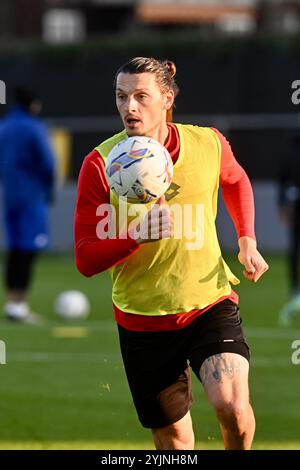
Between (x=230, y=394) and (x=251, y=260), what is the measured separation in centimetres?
68

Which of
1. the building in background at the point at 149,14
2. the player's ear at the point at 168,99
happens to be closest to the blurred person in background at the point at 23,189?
the player's ear at the point at 168,99

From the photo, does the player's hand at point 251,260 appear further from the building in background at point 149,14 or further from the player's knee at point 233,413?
the building in background at point 149,14

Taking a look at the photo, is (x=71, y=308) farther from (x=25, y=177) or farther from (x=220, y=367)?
(x=220, y=367)

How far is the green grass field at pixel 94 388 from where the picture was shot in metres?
8.54

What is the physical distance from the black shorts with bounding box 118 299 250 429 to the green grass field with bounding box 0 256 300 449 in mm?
1895

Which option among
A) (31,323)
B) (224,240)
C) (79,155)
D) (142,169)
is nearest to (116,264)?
(142,169)

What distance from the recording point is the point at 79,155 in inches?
1014

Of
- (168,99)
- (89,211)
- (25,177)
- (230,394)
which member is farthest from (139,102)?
(25,177)

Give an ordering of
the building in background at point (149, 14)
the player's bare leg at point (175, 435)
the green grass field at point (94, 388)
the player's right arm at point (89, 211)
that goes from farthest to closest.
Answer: the building in background at point (149, 14)
the green grass field at point (94, 388)
the player's bare leg at point (175, 435)
the player's right arm at point (89, 211)

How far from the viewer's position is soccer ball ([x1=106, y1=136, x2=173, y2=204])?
19.4 feet

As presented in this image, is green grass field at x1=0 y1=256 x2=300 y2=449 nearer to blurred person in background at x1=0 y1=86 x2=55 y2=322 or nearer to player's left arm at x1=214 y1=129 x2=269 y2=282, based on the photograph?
blurred person in background at x1=0 y1=86 x2=55 y2=322

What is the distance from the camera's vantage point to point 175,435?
20.9ft

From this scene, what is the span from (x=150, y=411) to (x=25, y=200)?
905cm

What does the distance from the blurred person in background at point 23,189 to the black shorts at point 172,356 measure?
855 cm
